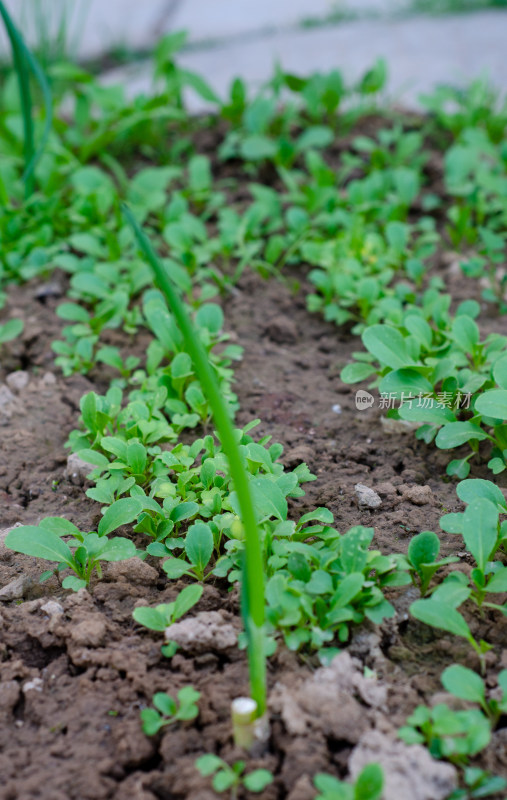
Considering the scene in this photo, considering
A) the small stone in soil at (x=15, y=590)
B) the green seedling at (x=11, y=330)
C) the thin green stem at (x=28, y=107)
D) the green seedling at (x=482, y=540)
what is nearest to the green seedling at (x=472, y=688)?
the green seedling at (x=482, y=540)

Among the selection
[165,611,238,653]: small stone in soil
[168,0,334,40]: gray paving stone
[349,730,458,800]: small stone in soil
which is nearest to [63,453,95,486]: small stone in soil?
[165,611,238,653]: small stone in soil

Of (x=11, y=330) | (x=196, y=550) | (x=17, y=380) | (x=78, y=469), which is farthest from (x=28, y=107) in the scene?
(x=196, y=550)

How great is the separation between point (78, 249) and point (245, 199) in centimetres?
71

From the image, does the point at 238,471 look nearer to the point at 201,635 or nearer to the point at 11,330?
the point at 201,635

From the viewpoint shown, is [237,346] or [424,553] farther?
[237,346]

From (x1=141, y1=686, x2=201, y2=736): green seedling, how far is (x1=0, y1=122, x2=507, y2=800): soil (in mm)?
21

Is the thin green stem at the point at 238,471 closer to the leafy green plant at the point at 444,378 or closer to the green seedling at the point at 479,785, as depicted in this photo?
the green seedling at the point at 479,785

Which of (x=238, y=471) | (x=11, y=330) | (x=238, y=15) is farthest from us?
(x=238, y=15)

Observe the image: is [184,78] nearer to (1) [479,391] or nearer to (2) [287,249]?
(2) [287,249]

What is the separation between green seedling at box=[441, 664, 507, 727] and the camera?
3.45 feet

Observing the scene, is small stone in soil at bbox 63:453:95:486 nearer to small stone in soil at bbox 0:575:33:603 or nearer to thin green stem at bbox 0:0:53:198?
small stone in soil at bbox 0:575:33:603

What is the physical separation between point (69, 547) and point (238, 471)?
61 centimetres

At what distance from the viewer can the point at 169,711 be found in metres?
1.10

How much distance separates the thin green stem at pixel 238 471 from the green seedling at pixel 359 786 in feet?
0.46
